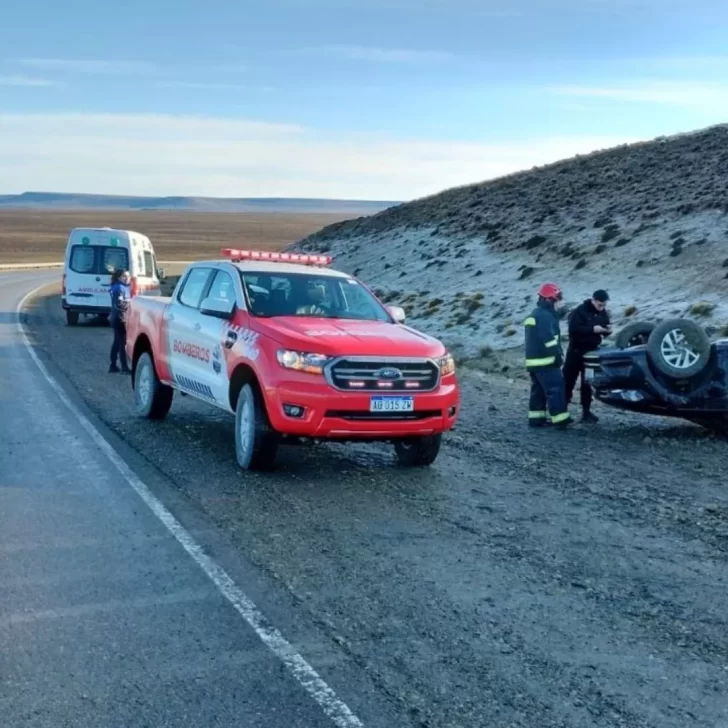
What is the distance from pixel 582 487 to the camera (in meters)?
9.32

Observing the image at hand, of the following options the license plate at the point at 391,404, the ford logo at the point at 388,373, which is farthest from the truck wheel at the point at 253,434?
the ford logo at the point at 388,373

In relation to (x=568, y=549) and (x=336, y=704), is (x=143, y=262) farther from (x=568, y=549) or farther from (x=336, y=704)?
(x=336, y=704)

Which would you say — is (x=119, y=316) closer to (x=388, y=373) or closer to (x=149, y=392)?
(x=149, y=392)

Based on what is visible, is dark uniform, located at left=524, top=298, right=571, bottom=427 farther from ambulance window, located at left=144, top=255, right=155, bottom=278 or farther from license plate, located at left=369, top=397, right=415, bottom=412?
ambulance window, located at left=144, top=255, right=155, bottom=278

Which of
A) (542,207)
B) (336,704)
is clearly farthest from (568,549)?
(542,207)

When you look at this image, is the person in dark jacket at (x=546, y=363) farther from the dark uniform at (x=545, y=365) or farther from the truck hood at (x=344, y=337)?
the truck hood at (x=344, y=337)

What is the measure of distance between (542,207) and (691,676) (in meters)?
37.7

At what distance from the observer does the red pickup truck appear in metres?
9.04

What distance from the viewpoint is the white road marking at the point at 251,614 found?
15.2 feet

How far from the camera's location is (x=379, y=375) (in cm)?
915

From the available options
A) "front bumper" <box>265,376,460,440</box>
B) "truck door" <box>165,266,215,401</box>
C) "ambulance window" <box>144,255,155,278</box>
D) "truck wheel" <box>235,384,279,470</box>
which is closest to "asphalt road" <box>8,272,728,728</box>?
"truck wheel" <box>235,384,279,470</box>

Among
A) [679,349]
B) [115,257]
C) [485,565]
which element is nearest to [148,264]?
[115,257]

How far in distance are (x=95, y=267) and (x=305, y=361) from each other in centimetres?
1912

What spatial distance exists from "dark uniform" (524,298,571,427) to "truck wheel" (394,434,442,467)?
2.76 meters
